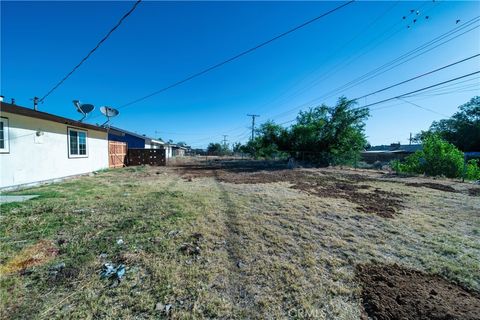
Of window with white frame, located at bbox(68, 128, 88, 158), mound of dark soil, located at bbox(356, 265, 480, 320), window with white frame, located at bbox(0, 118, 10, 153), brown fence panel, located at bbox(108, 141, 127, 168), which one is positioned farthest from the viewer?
brown fence panel, located at bbox(108, 141, 127, 168)

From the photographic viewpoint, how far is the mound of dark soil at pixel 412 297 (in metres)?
1.85

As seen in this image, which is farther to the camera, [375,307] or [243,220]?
[243,220]

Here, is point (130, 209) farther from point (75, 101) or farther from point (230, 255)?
point (75, 101)

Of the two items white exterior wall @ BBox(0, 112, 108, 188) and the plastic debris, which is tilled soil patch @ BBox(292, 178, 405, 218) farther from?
white exterior wall @ BBox(0, 112, 108, 188)

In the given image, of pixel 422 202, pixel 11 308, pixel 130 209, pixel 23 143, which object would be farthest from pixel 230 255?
pixel 23 143

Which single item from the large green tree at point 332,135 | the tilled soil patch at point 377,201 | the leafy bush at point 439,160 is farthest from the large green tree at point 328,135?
the tilled soil patch at point 377,201

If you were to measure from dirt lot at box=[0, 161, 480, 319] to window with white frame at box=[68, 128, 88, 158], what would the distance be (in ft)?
16.3

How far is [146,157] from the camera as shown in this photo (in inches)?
679

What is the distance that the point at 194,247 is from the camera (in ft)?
9.77

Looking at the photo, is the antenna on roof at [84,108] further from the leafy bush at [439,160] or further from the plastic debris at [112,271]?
the leafy bush at [439,160]

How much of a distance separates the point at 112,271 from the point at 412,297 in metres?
3.21

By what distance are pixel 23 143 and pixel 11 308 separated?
6.91m

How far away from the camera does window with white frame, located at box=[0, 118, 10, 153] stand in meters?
5.76

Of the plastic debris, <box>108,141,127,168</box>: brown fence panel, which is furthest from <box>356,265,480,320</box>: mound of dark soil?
<box>108,141,127,168</box>: brown fence panel
